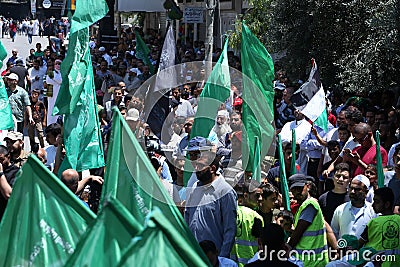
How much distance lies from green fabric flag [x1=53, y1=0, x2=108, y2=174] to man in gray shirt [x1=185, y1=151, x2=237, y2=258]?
2692 mm

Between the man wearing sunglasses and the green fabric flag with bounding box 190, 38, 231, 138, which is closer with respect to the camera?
the man wearing sunglasses

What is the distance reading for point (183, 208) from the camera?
7309 millimetres

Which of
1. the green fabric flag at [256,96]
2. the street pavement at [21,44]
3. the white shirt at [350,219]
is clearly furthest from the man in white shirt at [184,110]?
the street pavement at [21,44]

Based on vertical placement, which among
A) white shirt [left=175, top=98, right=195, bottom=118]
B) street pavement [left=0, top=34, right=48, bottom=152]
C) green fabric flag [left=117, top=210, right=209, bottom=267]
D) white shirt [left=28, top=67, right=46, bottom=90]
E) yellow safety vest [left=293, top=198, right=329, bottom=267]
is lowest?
street pavement [left=0, top=34, right=48, bottom=152]

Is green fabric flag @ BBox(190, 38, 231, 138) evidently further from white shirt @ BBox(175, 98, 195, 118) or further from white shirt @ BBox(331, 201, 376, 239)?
white shirt @ BBox(331, 201, 376, 239)

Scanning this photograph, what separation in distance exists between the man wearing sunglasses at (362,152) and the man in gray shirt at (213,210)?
6.95 feet

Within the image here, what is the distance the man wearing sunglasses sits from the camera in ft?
27.8

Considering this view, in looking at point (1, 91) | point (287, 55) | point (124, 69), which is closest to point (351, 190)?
point (1, 91)

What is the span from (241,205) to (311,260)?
1162 millimetres

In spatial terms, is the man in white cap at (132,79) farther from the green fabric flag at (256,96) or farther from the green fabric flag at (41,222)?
the green fabric flag at (41,222)

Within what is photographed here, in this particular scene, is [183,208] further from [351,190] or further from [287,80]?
[287,80]

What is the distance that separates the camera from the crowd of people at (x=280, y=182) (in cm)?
651

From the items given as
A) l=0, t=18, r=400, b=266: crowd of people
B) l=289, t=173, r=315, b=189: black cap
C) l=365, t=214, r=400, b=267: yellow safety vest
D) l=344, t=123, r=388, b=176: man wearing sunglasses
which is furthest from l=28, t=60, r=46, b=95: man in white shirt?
l=365, t=214, r=400, b=267: yellow safety vest

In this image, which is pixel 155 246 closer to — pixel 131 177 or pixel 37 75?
pixel 131 177
